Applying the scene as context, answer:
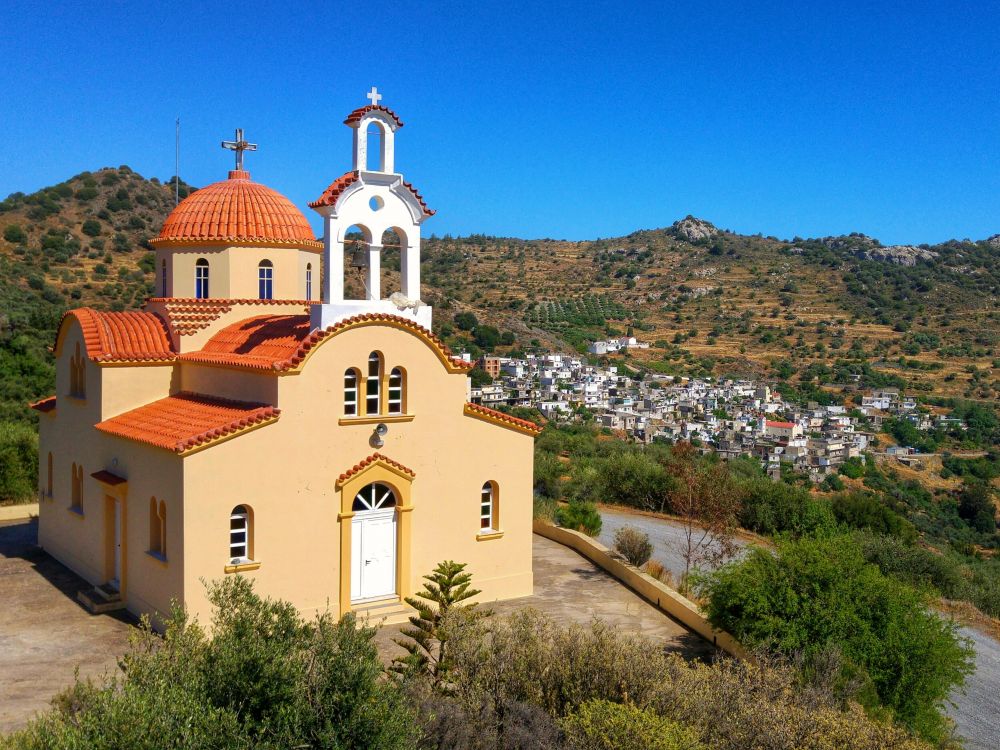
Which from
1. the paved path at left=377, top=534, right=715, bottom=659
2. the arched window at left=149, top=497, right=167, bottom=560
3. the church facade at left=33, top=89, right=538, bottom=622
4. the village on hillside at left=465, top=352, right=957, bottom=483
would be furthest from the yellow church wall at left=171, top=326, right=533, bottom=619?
the village on hillside at left=465, top=352, right=957, bottom=483

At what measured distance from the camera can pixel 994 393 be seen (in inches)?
2948

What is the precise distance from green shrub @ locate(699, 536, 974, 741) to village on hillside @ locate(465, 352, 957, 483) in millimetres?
38316

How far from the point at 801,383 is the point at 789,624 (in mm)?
74198

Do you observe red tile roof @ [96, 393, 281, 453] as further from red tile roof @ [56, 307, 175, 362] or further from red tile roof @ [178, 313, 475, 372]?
red tile roof @ [56, 307, 175, 362]

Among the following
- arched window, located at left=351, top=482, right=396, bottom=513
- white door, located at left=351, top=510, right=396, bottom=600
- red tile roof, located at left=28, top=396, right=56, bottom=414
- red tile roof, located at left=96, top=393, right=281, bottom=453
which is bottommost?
white door, located at left=351, top=510, right=396, bottom=600

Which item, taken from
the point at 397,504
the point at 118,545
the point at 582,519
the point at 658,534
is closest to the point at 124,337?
the point at 118,545

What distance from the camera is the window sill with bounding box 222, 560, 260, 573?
1443cm

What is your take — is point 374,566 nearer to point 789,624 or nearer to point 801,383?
point 789,624

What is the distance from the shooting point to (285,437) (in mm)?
15094

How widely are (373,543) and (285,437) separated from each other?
258 centimetres

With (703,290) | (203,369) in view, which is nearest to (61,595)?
(203,369)

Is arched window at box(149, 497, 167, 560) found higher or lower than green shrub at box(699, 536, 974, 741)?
higher

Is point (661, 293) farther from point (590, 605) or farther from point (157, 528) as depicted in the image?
point (157, 528)

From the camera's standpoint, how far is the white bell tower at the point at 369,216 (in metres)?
15.8
